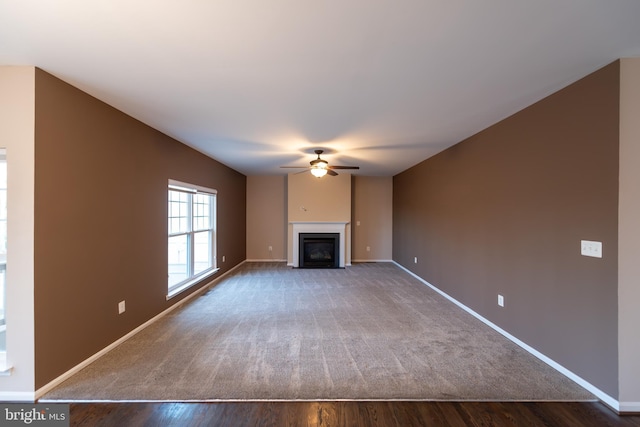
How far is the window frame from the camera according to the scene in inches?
158

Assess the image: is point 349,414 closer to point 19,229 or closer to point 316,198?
point 19,229

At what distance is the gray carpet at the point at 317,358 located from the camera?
6.95 ft

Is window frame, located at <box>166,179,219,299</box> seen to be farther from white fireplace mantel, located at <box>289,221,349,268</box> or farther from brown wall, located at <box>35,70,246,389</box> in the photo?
white fireplace mantel, located at <box>289,221,349,268</box>

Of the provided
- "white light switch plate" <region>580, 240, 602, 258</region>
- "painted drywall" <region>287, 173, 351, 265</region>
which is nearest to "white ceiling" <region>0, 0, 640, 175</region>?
"white light switch plate" <region>580, 240, 602, 258</region>

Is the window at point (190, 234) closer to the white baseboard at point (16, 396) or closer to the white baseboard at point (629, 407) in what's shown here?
the white baseboard at point (16, 396)

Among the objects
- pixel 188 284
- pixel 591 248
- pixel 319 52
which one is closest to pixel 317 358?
pixel 591 248

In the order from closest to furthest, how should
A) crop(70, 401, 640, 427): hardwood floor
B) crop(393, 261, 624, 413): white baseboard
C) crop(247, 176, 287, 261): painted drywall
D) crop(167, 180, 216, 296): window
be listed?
crop(70, 401, 640, 427): hardwood floor → crop(393, 261, 624, 413): white baseboard → crop(167, 180, 216, 296): window → crop(247, 176, 287, 261): painted drywall

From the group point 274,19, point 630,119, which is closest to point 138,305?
point 274,19

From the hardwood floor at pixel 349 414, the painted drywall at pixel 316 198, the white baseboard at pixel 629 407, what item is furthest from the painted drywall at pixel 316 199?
the white baseboard at pixel 629 407

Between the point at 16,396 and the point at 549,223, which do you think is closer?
the point at 16,396

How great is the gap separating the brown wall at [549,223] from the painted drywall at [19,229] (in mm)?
4191

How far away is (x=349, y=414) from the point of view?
191 centimetres

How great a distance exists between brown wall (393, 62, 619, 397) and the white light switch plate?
4 centimetres

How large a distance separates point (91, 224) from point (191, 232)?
2.13 metres
